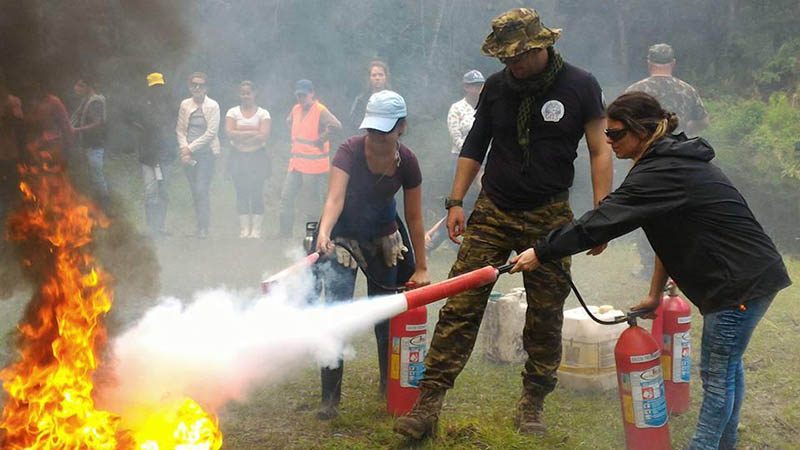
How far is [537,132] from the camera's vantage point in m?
4.30

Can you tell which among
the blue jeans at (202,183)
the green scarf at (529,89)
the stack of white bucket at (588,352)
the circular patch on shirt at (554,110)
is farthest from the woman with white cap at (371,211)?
the blue jeans at (202,183)

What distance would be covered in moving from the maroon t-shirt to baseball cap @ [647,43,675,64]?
4483mm

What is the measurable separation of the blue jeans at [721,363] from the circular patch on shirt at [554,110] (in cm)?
128

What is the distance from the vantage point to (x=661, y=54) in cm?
823

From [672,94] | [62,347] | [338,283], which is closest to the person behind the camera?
[62,347]

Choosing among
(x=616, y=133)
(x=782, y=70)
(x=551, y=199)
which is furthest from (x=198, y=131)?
(x=782, y=70)

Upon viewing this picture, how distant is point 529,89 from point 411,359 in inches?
66.8

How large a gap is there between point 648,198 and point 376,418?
216cm

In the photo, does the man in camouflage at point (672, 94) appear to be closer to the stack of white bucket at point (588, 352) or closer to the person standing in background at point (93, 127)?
the stack of white bucket at point (588, 352)

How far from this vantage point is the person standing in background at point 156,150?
423 inches

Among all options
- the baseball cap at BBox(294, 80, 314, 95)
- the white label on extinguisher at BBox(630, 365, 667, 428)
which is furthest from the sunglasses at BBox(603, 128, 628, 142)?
the baseball cap at BBox(294, 80, 314, 95)

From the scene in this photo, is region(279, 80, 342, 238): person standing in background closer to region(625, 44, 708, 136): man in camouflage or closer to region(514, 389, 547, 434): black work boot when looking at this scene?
region(625, 44, 708, 136): man in camouflage

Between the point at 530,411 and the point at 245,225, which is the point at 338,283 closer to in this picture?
the point at 530,411

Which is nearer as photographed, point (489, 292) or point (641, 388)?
point (641, 388)
